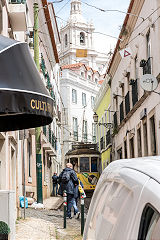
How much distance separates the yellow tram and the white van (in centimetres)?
2824

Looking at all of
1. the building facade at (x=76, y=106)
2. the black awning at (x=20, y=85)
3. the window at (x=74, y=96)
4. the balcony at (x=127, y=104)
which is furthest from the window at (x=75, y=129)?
the black awning at (x=20, y=85)

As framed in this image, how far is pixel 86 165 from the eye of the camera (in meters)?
31.2

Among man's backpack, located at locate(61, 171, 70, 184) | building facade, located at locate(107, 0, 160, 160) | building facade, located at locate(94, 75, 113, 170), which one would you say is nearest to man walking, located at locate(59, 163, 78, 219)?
man's backpack, located at locate(61, 171, 70, 184)

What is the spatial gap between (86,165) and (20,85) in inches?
978

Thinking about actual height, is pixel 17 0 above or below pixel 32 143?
above

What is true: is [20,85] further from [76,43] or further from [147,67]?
[76,43]

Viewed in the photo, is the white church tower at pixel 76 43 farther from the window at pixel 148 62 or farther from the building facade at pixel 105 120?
the window at pixel 148 62

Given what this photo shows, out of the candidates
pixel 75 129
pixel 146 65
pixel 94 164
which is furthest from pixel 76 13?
pixel 146 65

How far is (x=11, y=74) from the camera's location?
21.6ft

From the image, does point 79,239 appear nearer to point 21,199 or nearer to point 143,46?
point 21,199

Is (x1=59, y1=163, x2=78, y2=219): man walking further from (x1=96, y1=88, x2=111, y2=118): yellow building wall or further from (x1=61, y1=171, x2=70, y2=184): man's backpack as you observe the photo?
(x1=96, y1=88, x2=111, y2=118): yellow building wall

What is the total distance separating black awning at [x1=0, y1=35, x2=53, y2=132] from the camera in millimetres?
6332

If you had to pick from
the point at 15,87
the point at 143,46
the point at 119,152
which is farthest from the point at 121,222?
the point at 119,152

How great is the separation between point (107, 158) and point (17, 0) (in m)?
19.4
